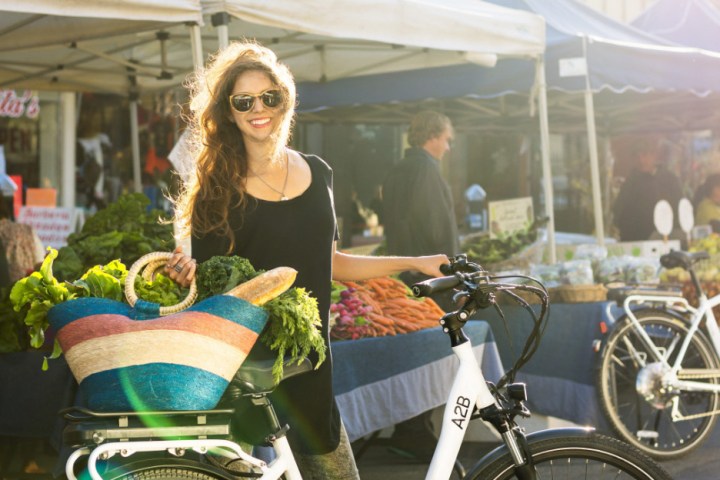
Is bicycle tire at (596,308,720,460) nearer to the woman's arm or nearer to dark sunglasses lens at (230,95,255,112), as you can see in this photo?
the woman's arm

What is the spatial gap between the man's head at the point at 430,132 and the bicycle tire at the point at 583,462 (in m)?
5.01

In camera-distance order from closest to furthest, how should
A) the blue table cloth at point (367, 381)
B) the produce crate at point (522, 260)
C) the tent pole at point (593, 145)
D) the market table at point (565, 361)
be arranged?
the blue table cloth at point (367, 381) < the market table at point (565, 361) < the produce crate at point (522, 260) < the tent pole at point (593, 145)

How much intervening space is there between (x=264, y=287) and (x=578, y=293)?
486cm

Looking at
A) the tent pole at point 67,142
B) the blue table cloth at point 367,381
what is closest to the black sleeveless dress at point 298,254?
the blue table cloth at point 367,381

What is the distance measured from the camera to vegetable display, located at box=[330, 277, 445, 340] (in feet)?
19.4

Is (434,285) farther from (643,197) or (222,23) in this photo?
(643,197)

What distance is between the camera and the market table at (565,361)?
6954mm

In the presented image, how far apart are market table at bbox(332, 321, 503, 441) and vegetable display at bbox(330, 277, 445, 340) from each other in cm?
14

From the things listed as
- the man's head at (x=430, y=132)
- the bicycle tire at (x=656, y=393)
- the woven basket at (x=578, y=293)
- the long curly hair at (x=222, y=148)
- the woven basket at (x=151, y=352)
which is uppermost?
the man's head at (x=430, y=132)

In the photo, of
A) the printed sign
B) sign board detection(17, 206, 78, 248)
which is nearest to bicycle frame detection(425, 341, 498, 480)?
sign board detection(17, 206, 78, 248)

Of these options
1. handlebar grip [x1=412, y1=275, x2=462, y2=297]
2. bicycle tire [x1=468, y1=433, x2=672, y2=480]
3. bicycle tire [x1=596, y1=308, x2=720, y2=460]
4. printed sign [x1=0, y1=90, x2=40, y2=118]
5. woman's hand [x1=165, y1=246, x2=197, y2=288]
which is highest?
printed sign [x1=0, y1=90, x2=40, y2=118]

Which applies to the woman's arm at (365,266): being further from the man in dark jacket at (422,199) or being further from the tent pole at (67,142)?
the tent pole at (67,142)

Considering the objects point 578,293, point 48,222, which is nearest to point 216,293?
point 578,293

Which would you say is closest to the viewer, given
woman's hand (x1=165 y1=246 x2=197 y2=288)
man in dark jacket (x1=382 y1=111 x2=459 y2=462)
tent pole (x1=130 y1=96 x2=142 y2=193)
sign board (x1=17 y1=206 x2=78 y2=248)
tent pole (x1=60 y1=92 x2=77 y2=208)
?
woman's hand (x1=165 y1=246 x2=197 y2=288)
